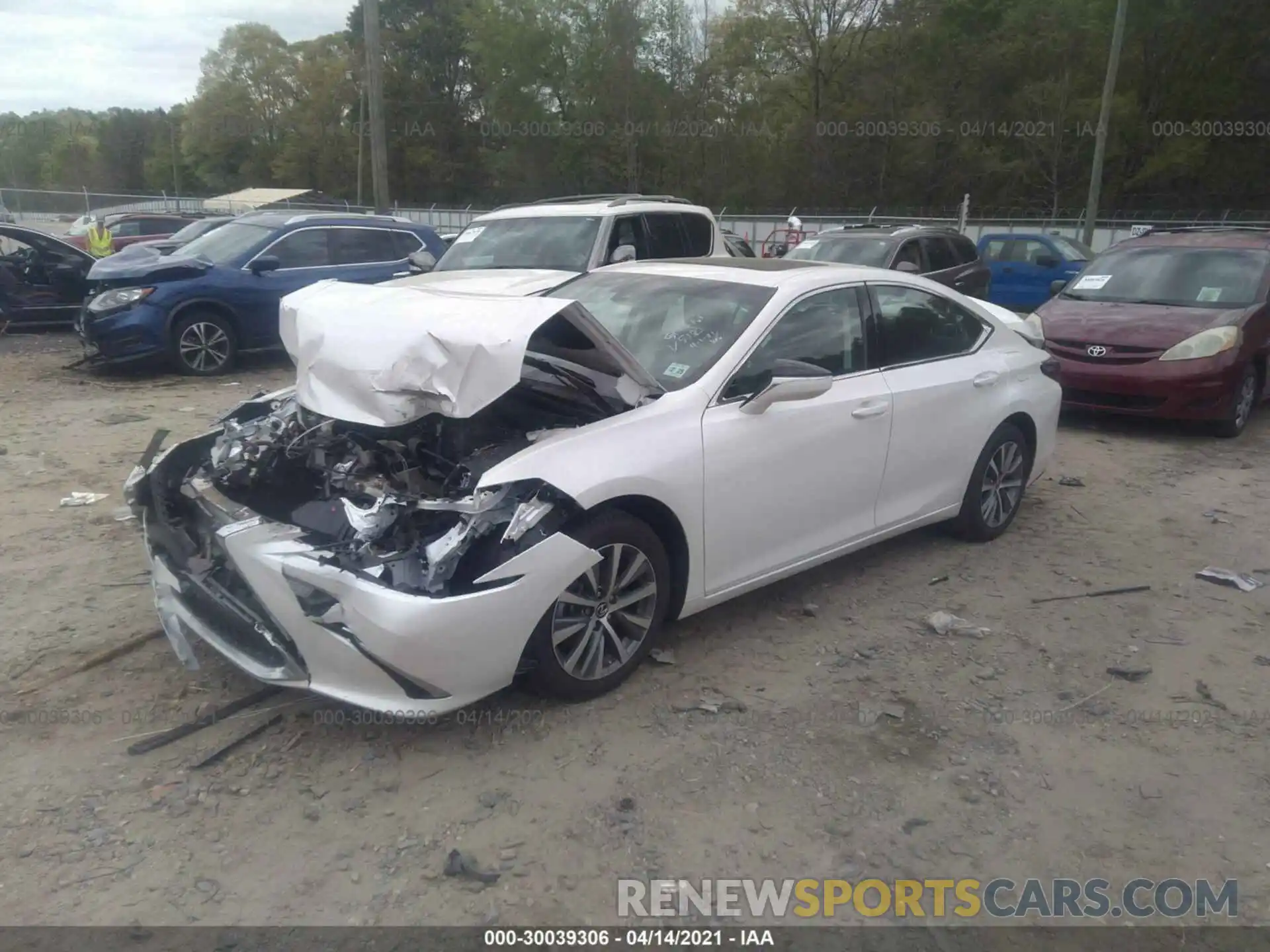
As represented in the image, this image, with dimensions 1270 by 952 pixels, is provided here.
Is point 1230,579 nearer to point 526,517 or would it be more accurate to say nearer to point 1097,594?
point 1097,594

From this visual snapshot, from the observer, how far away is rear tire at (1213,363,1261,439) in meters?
8.36

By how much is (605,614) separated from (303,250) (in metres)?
Answer: 8.72

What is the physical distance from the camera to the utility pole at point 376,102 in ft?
51.9

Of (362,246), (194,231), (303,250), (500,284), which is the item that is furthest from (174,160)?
(500,284)

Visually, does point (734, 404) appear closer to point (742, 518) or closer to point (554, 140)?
point (742, 518)

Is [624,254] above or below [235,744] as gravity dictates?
above

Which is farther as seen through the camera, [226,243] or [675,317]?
[226,243]

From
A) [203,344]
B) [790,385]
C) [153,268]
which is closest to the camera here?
[790,385]

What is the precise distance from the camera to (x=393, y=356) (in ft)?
12.1

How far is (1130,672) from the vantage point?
4.27m

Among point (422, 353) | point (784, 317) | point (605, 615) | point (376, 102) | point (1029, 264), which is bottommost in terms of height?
point (605, 615)

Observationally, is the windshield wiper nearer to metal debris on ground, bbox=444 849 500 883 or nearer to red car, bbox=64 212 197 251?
metal debris on ground, bbox=444 849 500 883

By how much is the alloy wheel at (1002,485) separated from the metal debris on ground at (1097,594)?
0.73m

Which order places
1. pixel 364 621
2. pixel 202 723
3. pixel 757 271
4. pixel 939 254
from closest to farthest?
pixel 364 621 < pixel 202 723 < pixel 757 271 < pixel 939 254
